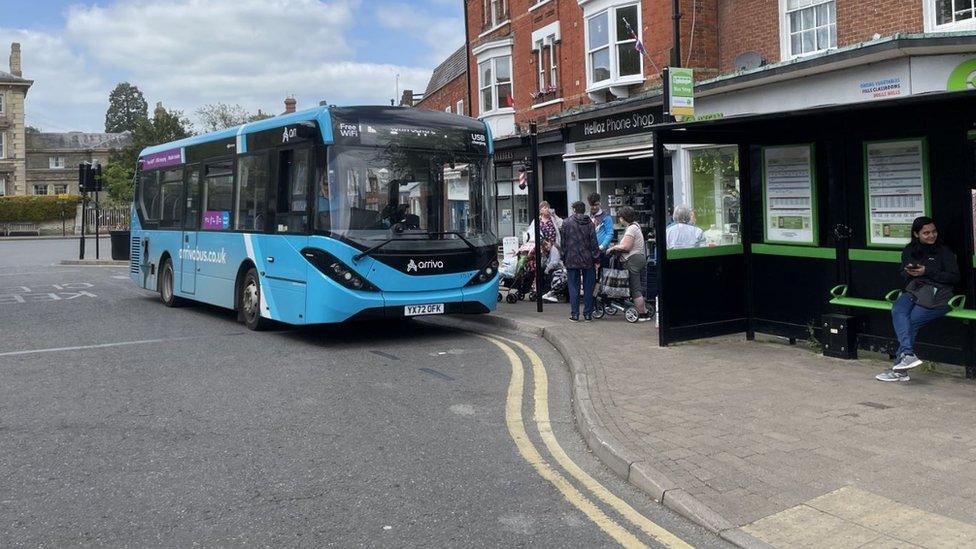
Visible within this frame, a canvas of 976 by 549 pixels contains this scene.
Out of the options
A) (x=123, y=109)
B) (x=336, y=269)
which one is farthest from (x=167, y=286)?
(x=123, y=109)

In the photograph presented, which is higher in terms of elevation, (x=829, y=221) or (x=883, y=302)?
(x=829, y=221)

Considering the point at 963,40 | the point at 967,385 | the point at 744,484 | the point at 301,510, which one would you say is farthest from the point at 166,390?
the point at 963,40

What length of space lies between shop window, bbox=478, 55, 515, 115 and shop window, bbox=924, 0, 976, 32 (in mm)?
14394

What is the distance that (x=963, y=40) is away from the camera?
11992mm

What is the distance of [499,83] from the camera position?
26.6 metres

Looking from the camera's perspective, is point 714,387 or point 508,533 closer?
point 508,533

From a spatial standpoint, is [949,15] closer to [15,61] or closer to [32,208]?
[32,208]

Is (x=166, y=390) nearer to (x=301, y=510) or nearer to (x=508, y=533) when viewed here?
(x=301, y=510)

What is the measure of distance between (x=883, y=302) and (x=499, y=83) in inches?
772

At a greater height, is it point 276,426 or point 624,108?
point 624,108

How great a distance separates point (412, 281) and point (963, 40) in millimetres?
8516

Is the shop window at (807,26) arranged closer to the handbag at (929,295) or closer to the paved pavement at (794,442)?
the paved pavement at (794,442)

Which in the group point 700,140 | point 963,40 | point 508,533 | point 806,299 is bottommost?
point 508,533

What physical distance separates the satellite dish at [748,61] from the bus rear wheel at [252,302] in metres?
9.98
